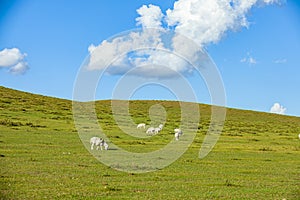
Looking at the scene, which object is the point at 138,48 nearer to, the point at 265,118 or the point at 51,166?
the point at 51,166

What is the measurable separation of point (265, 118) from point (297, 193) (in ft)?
301

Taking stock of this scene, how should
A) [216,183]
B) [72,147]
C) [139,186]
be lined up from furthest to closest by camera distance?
1. [72,147]
2. [216,183]
3. [139,186]

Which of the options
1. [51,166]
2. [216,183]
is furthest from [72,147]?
[216,183]

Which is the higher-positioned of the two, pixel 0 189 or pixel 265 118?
pixel 265 118

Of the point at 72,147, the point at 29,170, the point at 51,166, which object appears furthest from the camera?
the point at 72,147

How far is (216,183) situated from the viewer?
1897cm

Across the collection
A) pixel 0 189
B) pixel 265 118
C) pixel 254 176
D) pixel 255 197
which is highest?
pixel 265 118

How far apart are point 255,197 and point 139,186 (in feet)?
13.8

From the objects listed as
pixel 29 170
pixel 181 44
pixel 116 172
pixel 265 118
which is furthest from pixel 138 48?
pixel 265 118

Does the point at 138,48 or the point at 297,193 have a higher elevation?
the point at 138,48

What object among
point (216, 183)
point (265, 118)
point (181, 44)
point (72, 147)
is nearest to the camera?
point (216, 183)

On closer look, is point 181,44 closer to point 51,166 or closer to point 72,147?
point 51,166

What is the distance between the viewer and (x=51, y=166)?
21.9 m

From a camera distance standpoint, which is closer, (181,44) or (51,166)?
(51,166)
